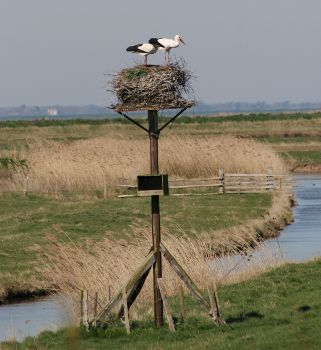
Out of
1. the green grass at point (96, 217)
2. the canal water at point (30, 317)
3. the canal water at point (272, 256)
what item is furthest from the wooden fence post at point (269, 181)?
the canal water at point (30, 317)

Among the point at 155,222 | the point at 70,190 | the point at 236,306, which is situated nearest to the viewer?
the point at 155,222

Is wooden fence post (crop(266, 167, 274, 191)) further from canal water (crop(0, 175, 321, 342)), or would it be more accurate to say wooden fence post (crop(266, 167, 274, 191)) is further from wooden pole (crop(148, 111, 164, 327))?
wooden pole (crop(148, 111, 164, 327))

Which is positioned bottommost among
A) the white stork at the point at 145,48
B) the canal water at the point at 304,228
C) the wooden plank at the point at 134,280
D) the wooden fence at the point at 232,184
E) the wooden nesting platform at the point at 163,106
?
the canal water at the point at 304,228

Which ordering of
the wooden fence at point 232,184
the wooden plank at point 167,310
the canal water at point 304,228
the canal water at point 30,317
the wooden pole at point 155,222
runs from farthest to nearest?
the wooden fence at point 232,184, the canal water at point 304,228, the canal water at point 30,317, the wooden pole at point 155,222, the wooden plank at point 167,310

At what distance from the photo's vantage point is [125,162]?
44.3 m

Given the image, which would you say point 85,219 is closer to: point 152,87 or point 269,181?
point 269,181

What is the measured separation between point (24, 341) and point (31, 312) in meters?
5.34

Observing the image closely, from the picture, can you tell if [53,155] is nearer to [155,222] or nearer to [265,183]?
[265,183]

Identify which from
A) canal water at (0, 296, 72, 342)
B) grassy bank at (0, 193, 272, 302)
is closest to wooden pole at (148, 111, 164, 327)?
canal water at (0, 296, 72, 342)

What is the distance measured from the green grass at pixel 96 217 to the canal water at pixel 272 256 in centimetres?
162

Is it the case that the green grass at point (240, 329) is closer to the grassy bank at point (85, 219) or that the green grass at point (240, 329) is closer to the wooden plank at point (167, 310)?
the wooden plank at point (167, 310)

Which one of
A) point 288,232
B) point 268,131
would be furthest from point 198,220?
point 268,131

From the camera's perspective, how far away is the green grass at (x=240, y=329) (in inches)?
496

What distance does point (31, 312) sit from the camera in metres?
19.6
